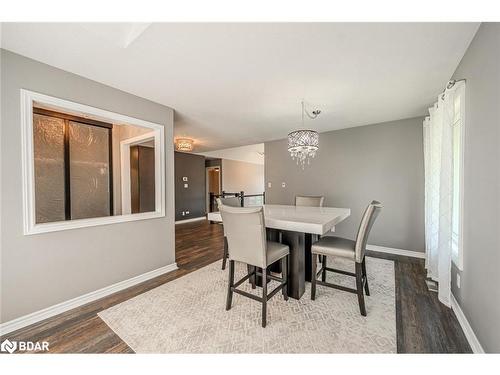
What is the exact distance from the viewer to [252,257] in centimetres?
177

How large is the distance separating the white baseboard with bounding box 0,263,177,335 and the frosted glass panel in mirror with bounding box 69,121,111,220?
1.19 metres

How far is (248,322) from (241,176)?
25.0ft

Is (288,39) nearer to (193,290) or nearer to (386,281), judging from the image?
(193,290)

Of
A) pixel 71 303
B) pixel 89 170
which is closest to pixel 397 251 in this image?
pixel 71 303

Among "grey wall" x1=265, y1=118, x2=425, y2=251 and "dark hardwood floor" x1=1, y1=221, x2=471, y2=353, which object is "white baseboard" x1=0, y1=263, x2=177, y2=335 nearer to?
Result: "dark hardwood floor" x1=1, y1=221, x2=471, y2=353

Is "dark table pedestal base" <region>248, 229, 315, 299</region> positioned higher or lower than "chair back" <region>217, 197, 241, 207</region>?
lower

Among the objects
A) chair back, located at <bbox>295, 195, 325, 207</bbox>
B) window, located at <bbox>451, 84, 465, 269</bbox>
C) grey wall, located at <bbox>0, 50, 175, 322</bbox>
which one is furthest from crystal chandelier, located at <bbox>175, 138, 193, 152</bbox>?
window, located at <bbox>451, 84, 465, 269</bbox>

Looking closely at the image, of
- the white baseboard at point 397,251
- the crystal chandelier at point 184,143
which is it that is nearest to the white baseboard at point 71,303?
the crystal chandelier at point 184,143

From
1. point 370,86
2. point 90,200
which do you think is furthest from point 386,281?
point 90,200

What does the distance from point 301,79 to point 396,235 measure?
3.16 metres

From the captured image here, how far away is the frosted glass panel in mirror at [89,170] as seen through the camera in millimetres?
2746

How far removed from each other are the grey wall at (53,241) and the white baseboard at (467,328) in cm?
310

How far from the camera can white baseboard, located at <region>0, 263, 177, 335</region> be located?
1.61 meters

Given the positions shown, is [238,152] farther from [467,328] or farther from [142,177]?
[467,328]
